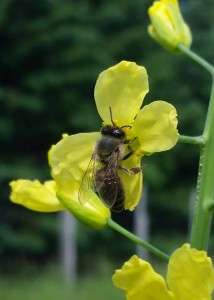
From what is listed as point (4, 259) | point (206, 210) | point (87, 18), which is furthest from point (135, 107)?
point (87, 18)

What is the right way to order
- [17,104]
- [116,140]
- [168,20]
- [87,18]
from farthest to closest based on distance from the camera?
[87,18] → [17,104] → [168,20] → [116,140]

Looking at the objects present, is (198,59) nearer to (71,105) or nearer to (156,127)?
(156,127)

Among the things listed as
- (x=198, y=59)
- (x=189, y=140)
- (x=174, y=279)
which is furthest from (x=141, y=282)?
(x=198, y=59)

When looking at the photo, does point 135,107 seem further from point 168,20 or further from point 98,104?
point 168,20

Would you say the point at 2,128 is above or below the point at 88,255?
above

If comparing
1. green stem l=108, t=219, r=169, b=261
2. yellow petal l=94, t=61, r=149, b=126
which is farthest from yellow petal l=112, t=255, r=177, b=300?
yellow petal l=94, t=61, r=149, b=126
